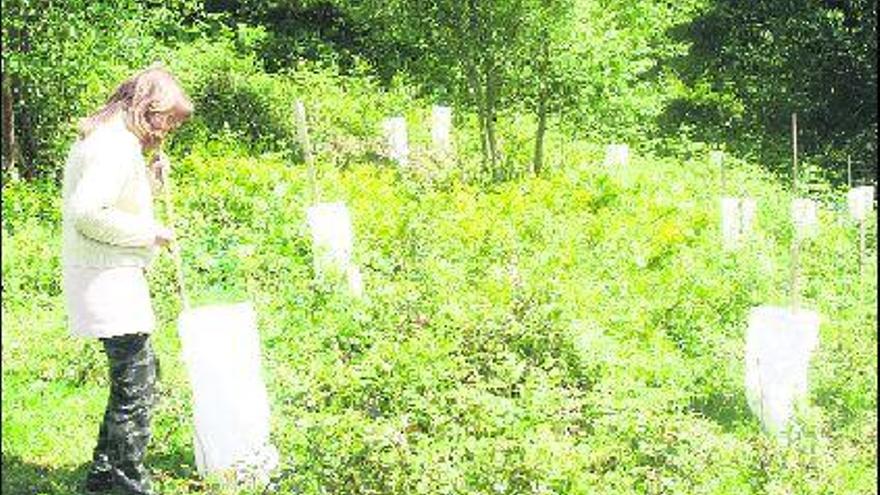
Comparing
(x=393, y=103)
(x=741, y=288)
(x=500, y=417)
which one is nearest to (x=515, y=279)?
(x=741, y=288)

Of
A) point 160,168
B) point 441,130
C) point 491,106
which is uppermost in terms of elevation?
point 491,106

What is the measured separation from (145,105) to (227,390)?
1428 mm

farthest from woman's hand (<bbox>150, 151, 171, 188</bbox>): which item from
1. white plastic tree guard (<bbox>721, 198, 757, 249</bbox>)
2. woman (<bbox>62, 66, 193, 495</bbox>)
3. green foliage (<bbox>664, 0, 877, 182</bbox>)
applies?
green foliage (<bbox>664, 0, 877, 182</bbox>)

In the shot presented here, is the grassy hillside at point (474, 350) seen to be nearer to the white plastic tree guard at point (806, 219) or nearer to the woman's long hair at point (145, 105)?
the white plastic tree guard at point (806, 219)

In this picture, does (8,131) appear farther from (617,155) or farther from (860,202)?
(617,155)

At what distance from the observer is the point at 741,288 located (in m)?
8.48

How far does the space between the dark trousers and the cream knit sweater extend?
0.37 meters

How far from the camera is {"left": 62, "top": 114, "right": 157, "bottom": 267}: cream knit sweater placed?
4.16m

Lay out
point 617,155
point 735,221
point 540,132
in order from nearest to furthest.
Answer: point 735,221, point 540,132, point 617,155

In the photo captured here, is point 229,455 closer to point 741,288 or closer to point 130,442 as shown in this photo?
point 130,442

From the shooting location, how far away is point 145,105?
14.1ft

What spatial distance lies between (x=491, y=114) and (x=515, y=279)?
8.90 m

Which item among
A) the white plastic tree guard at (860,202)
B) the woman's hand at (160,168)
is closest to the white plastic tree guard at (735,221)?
the white plastic tree guard at (860,202)

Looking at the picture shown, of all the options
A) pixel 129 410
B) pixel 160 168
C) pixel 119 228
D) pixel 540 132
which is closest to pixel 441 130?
pixel 540 132
